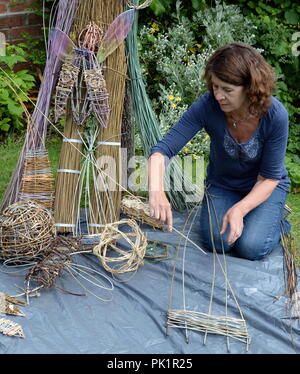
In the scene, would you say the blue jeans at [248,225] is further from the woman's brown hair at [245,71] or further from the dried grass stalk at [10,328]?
the dried grass stalk at [10,328]

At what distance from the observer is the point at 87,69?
9.12 feet

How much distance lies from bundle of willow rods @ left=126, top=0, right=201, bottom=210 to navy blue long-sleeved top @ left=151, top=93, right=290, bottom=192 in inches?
17.1

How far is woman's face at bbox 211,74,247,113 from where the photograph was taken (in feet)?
7.95

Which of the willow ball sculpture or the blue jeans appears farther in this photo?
the blue jeans

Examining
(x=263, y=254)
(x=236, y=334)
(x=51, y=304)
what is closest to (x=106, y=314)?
(x=51, y=304)

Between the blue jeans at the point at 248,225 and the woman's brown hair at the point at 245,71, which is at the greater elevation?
the woman's brown hair at the point at 245,71

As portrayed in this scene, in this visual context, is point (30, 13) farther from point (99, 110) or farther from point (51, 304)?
point (51, 304)

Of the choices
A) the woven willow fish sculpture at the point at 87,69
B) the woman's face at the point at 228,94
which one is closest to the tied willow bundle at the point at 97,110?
the woven willow fish sculpture at the point at 87,69

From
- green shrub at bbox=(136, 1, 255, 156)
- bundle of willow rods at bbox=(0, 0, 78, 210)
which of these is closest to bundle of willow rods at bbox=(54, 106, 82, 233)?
bundle of willow rods at bbox=(0, 0, 78, 210)

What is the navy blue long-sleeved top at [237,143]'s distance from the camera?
8.45 ft

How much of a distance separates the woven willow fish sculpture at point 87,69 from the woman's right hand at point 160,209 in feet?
2.03

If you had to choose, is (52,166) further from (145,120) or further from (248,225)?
(248,225)

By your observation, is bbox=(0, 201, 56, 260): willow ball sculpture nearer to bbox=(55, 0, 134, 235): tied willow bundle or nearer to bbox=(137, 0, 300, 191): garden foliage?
bbox=(55, 0, 134, 235): tied willow bundle

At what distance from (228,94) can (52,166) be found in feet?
5.50
